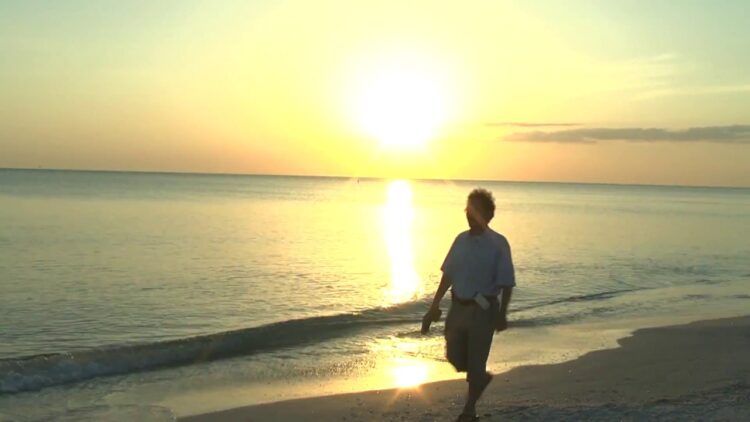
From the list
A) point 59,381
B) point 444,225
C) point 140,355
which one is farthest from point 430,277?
point 444,225

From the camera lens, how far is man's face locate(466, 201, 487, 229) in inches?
258

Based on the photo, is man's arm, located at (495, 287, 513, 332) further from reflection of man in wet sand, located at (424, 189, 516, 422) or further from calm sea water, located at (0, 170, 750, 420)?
calm sea water, located at (0, 170, 750, 420)

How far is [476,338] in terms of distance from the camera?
22.0ft

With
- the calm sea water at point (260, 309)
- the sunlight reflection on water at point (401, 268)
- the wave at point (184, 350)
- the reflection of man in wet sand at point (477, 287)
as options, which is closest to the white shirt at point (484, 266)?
the reflection of man in wet sand at point (477, 287)

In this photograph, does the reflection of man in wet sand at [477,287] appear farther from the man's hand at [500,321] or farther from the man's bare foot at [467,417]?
the man's bare foot at [467,417]

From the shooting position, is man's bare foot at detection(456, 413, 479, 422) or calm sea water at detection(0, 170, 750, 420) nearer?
man's bare foot at detection(456, 413, 479, 422)

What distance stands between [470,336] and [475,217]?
1.06 meters

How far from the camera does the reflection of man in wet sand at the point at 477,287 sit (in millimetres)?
6566

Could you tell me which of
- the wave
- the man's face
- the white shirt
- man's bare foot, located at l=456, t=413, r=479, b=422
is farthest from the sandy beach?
the wave

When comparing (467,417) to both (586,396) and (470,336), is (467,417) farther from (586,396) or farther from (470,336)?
(586,396)

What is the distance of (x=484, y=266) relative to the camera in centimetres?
656

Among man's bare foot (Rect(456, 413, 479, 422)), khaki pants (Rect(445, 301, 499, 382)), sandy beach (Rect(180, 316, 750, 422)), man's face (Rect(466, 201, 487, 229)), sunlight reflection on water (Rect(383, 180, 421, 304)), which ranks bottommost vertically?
sunlight reflection on water (Rect(383, 180, 421, 304))

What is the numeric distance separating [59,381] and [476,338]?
6321mm

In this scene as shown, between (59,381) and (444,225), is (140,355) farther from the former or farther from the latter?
(444,225)
